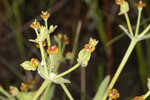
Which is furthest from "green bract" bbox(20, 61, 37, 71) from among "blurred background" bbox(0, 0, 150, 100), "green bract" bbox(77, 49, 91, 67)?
"blurred background" bbox(0, 0, 150, 100)

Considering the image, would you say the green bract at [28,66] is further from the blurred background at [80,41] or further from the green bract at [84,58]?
the blurred background at [80,41]

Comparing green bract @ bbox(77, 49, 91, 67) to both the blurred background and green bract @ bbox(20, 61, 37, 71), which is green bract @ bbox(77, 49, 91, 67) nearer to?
green bract @ bbox(20, 61, 37, 71)

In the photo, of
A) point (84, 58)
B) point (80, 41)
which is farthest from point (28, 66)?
point (80, 41)

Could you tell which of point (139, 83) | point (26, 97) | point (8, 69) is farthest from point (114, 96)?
point (8, 69)

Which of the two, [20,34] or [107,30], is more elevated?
A: [20,34]

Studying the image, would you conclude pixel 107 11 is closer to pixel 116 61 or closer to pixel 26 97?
pixel 116 61

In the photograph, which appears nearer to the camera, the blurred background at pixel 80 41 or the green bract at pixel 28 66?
the green bract at pixel 28 66

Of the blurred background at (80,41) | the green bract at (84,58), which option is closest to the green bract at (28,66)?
the green bract at (84,58)

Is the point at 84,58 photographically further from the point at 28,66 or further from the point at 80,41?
the point at 80,41

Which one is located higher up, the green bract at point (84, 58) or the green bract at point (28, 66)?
the green bract at point (28, 66)
